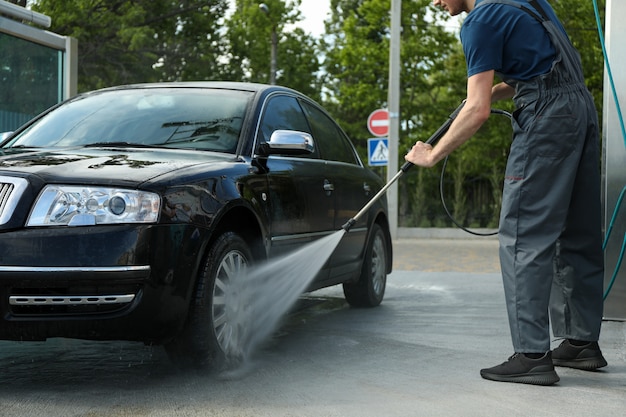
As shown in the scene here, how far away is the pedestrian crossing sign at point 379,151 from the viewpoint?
20656mm

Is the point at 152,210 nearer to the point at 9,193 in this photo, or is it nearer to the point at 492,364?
the point at 9,193

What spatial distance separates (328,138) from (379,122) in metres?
14.9

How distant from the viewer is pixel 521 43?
180 inches

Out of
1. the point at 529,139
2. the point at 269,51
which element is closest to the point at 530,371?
the point at 529,139

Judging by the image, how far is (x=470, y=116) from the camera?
4.59 meters

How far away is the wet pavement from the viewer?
13.3 ft

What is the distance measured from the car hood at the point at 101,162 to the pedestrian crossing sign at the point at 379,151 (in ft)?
51.3

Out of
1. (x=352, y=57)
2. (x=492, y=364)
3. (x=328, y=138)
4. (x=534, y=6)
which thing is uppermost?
(x=352, y=57)

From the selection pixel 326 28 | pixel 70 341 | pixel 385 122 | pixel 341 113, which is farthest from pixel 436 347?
pixel 326 28

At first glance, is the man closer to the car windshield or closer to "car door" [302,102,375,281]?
the car windshield

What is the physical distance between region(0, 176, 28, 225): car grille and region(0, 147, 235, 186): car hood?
0.06m

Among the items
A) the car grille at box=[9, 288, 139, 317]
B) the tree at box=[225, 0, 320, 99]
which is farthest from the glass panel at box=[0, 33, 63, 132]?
the tree at box=[225, 0, 320, 99]

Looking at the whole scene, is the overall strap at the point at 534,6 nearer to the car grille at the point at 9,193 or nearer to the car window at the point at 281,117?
the car window at the point at 281,117

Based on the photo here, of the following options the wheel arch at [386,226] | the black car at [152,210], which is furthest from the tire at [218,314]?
the wheel arch at [386,226]
